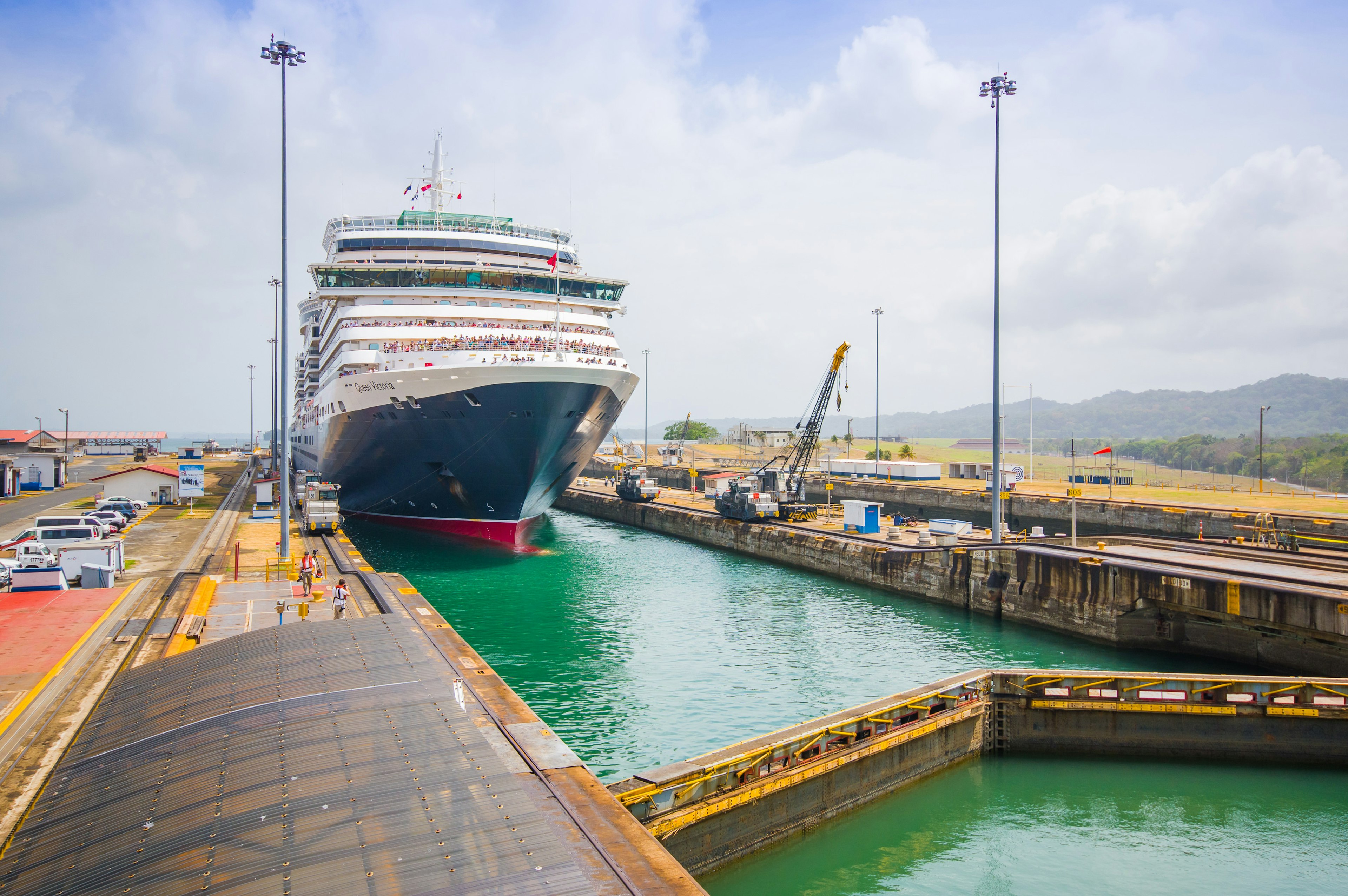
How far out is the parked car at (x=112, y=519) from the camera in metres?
35.9

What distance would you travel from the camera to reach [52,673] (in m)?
15.2

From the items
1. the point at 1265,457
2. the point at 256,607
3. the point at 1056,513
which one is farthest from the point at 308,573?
the point at 1265,457

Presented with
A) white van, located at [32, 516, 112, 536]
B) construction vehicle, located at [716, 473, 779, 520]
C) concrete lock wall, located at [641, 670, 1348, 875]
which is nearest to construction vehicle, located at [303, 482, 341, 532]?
white van, located at [32, 516, 112, 536]

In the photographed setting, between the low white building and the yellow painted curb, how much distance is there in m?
35.5

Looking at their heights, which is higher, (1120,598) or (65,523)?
(65,523)

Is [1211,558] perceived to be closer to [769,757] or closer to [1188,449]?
[769,757]

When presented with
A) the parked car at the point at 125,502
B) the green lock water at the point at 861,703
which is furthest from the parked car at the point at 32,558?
the parked car at the point at 125,502

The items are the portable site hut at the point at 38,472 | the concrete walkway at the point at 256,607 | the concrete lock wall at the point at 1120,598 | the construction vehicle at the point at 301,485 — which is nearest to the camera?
the concrete walkway at the point at 256,607

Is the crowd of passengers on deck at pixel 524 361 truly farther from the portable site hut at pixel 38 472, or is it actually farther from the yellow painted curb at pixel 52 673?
the portable site hut at pixel 38 472

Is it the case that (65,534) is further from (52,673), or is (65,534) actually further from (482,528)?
(482,528)

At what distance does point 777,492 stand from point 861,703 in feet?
99.7

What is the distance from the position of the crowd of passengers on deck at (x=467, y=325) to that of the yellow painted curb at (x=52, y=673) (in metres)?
23.4

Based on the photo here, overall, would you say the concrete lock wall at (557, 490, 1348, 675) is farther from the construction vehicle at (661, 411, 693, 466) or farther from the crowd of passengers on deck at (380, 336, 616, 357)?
the construction vehicle at (661, 411, 693, 466)

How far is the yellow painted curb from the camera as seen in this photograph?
42.2 feet
